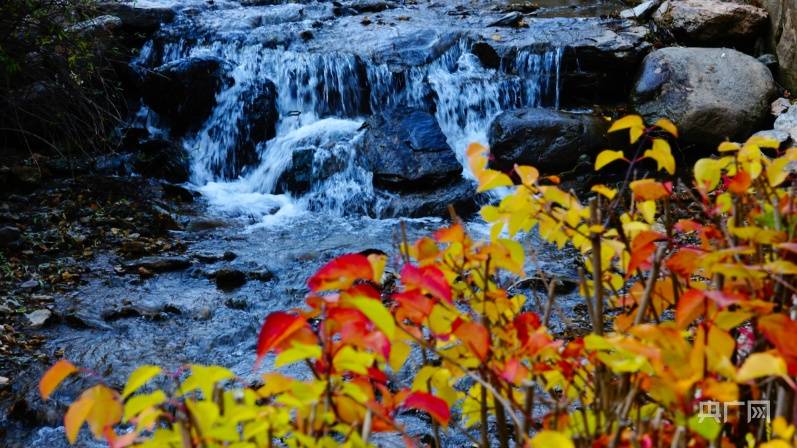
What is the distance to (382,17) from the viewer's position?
10.1m

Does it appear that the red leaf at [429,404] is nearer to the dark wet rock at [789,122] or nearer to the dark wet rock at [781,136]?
the dark wet rock at [781,136]

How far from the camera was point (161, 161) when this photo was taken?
723 cm

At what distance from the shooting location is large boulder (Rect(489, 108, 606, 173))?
6.81 metres

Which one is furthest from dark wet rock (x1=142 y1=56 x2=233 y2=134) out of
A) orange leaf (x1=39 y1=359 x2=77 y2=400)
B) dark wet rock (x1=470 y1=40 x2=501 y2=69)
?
orange leaf (x1=39 y1=359 x2=77 y2=400)

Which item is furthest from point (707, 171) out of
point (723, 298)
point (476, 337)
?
point (476, 337)

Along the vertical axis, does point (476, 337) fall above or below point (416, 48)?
above

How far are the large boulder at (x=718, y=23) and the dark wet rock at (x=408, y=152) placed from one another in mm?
3465

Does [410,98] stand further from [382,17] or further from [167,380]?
[167,380]

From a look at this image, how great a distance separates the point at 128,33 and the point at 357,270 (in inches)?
366

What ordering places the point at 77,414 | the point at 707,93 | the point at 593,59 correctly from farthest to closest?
1. the point at 593,59
2. the point at 707,93
3. the point at 77,414

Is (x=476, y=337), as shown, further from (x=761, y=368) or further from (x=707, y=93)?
(x=707, y=93)

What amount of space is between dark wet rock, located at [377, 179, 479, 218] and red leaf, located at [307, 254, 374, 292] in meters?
5.28

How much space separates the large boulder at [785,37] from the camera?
7.41 meters

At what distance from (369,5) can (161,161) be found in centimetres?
495
